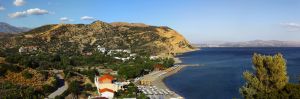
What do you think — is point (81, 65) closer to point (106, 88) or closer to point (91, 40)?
point (106, 88)

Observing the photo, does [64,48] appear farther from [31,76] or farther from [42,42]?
[31,76]

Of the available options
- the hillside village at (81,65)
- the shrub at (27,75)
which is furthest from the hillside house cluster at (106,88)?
the shrub at (27,75)

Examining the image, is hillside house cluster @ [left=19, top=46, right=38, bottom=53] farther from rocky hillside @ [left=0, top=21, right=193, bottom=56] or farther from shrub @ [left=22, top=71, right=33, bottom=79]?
shrub @ [left=22, top=71, right=33, bottom=79]

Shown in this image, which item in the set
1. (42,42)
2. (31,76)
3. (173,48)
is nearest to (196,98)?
(31,76)

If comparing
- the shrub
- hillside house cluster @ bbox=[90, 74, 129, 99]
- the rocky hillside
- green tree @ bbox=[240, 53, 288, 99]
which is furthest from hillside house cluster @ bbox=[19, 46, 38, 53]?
green tree @ bbox=[240, 53, 288, 99]

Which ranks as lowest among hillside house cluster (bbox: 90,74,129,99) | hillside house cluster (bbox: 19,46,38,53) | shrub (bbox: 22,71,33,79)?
hillside house cluster (bbox: 90,74,129,99)

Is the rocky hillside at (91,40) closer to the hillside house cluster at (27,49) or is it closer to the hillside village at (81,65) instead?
the hillside village at (81,65)

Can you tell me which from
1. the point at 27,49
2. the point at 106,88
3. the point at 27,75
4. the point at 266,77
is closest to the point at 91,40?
the point at 27,49
